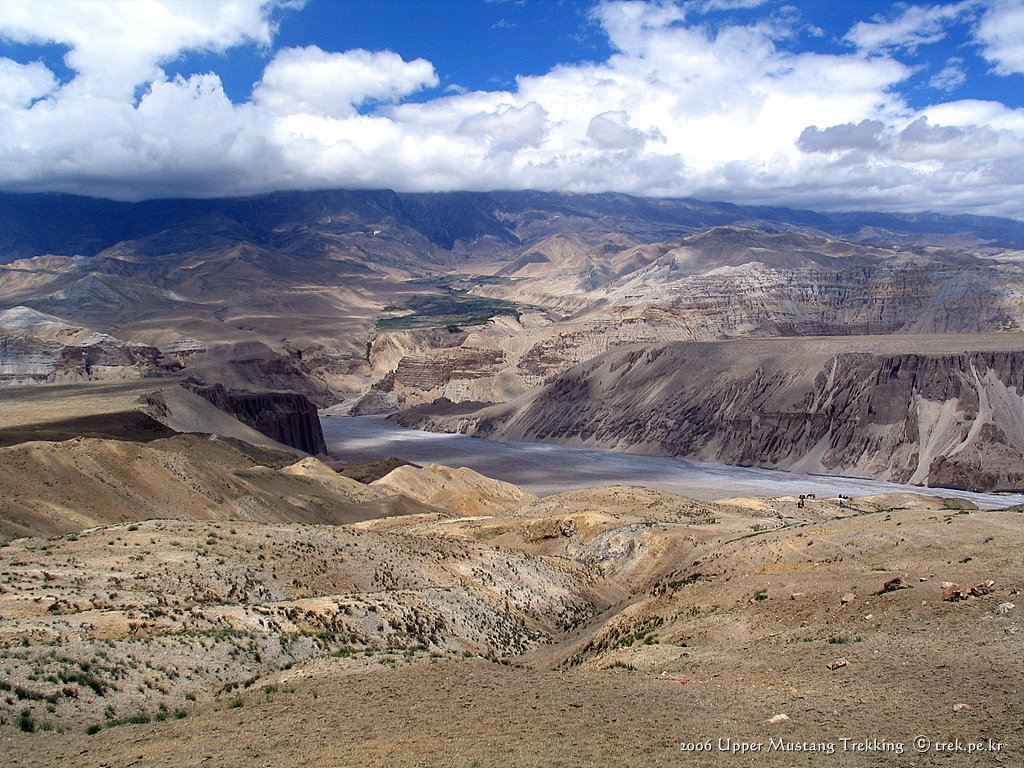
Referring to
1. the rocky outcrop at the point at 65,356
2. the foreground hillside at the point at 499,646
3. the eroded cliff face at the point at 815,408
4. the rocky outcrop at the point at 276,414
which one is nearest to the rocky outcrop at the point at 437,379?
the eroded cliff face at the point at 815,408

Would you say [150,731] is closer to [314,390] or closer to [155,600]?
[155,600]

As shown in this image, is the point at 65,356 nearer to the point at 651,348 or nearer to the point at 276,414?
the point at 276,414

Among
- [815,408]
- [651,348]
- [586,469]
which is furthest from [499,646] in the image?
[651,348]

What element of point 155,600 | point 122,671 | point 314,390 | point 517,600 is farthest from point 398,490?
point 314,390

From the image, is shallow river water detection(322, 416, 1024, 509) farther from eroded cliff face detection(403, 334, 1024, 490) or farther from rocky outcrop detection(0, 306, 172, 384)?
rocky outcrop detection(0, 306, 172, 384)

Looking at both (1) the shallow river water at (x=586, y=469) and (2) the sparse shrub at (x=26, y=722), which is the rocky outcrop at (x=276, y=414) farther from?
(2) the sparse shrub at (x=26, y=722)

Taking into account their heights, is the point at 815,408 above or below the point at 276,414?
above

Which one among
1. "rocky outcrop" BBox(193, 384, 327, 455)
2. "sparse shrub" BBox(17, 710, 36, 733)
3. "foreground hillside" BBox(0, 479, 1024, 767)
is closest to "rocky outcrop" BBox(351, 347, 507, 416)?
"rocky outcrop" BBox(193, 384, 327, 455)
